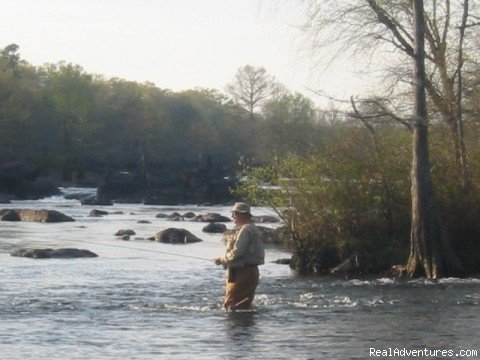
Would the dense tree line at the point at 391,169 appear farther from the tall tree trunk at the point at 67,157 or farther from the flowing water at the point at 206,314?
the tall tree trunk at the point at 67,157

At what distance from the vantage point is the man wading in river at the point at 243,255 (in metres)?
16.0

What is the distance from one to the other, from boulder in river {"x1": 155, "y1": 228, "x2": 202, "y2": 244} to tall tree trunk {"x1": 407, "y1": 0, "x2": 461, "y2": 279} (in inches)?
520

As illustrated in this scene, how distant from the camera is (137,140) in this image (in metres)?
102

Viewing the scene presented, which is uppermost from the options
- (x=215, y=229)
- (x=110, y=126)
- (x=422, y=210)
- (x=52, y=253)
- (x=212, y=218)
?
(x=110, y=126)

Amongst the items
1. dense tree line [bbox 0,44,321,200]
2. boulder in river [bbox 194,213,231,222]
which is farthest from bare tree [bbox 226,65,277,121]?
boulder in river [bbox 194,213,231,222]

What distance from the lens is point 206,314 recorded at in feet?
55.1

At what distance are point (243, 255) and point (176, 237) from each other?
18376 mm

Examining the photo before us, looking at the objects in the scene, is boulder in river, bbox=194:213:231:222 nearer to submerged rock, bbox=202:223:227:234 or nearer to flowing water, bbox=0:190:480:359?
submerged rock, bbox=202:223:227:234

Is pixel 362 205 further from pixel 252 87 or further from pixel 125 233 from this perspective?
pixel 252 87

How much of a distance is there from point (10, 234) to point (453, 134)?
58.6ft

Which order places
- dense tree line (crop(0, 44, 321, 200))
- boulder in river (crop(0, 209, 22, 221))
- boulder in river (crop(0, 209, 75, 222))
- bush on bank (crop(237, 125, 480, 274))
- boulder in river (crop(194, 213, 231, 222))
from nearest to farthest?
bush on bank (crop(237, 125, 480, 274))
boulder in river (crop(0, 209, 75, 222))
boulder in river (crop(0, 209, 22, 221))
boulder in river (crop(194, 213, 231, 222))
dense tree line (crop(0, 44, 321, 200))

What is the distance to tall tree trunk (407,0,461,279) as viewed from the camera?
70.2 ft

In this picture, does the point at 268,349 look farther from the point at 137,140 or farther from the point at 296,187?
the point at 137,140

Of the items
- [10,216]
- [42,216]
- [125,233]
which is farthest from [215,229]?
[10,216]
